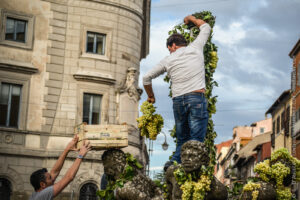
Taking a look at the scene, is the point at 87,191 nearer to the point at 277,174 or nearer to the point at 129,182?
the point at 129,182

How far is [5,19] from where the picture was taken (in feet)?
94.3

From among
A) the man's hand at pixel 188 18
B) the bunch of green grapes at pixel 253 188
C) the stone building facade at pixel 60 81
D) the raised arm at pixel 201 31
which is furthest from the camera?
the stone building facade at pixel 60 81

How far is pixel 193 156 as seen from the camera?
26.0 ft

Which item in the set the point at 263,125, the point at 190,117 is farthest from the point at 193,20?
the point at 263,125

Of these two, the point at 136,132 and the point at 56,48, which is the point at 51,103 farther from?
the point at 136,132

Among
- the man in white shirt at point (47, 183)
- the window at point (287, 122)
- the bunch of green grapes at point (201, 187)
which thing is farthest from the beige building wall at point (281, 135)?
the man in white shirt at point (47, 183)

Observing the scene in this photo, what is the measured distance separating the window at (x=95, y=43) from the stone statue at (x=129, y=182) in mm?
21615

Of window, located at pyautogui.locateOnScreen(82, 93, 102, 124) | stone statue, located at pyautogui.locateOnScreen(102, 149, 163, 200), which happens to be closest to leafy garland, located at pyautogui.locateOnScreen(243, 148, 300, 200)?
stone statue, located at pyautogui.locateOnScreen(102, 149, 163, 200)

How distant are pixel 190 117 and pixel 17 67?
20.8m

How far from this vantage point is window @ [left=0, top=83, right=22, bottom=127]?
28.0 metres

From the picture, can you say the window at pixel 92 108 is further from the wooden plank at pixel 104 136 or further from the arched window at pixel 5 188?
the wooden plank at pixel 104 136

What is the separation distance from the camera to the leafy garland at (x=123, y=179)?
→ 888 cm

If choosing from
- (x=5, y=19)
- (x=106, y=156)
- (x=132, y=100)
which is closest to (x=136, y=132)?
(x=132, y=100)

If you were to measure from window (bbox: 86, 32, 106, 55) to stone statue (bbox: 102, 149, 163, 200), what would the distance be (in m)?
21.6
